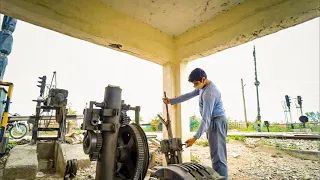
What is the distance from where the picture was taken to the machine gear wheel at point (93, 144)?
4.37ft

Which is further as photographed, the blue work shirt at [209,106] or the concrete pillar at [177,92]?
the concrete pillar at [177,92]

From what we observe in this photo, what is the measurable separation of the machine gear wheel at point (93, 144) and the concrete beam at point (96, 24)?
1.20 metres

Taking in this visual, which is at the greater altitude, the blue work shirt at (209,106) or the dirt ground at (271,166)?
the blue work shirt at (209,106)

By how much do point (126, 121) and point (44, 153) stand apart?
3.55m

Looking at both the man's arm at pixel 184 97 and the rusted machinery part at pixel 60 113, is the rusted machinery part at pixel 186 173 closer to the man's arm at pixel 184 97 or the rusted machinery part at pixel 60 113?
the man's arm at pixel 184 97

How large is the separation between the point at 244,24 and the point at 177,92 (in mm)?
1292

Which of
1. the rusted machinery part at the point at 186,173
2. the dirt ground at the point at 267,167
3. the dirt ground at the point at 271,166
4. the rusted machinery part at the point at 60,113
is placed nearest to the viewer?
the rusted machinery part at the point at 186,173

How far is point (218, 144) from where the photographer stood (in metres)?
2.12

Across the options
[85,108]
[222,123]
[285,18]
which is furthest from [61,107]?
[285,18]

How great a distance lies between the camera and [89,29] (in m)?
1.98

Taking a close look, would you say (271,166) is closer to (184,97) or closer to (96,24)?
(184,97)

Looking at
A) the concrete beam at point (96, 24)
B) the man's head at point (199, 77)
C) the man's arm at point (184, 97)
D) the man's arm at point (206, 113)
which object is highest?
the concrete beam at point (96, 24)

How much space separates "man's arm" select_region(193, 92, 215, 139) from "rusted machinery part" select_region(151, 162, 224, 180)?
603mm

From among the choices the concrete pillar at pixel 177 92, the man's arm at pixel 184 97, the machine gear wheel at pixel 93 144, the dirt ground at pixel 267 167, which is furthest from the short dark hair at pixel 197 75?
the dirt ground at pixel 267 167
